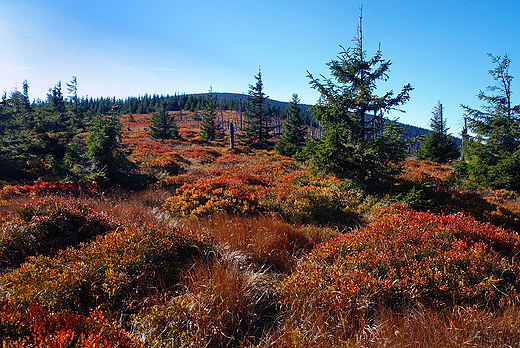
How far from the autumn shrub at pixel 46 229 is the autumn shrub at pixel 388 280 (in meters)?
3.82

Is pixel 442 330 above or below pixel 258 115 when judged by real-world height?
below

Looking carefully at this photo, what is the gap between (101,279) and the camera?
2941 mm

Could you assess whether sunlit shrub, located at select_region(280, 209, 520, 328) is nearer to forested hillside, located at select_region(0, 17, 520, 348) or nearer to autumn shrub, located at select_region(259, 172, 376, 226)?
forested hillside, located at select_region(0, 17, 520, 348)

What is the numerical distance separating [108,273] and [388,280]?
3332 mm

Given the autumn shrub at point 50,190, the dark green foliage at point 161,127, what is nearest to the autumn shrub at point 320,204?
the autumn shrub at point 50,190

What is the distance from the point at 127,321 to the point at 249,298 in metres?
1.30

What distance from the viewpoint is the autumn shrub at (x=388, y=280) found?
262cm

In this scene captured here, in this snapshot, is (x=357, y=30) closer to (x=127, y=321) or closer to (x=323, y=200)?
(x=323, y=200)

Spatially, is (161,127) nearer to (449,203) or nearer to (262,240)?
(262,240)

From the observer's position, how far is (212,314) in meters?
2.52

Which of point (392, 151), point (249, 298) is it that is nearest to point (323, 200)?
point (392, 151)

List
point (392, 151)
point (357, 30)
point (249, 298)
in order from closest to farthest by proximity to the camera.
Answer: point (249, 298) → point (392, 151) → point (357, 30)

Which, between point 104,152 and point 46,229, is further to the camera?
point 104,152


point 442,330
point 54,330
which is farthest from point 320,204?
point 54,330
